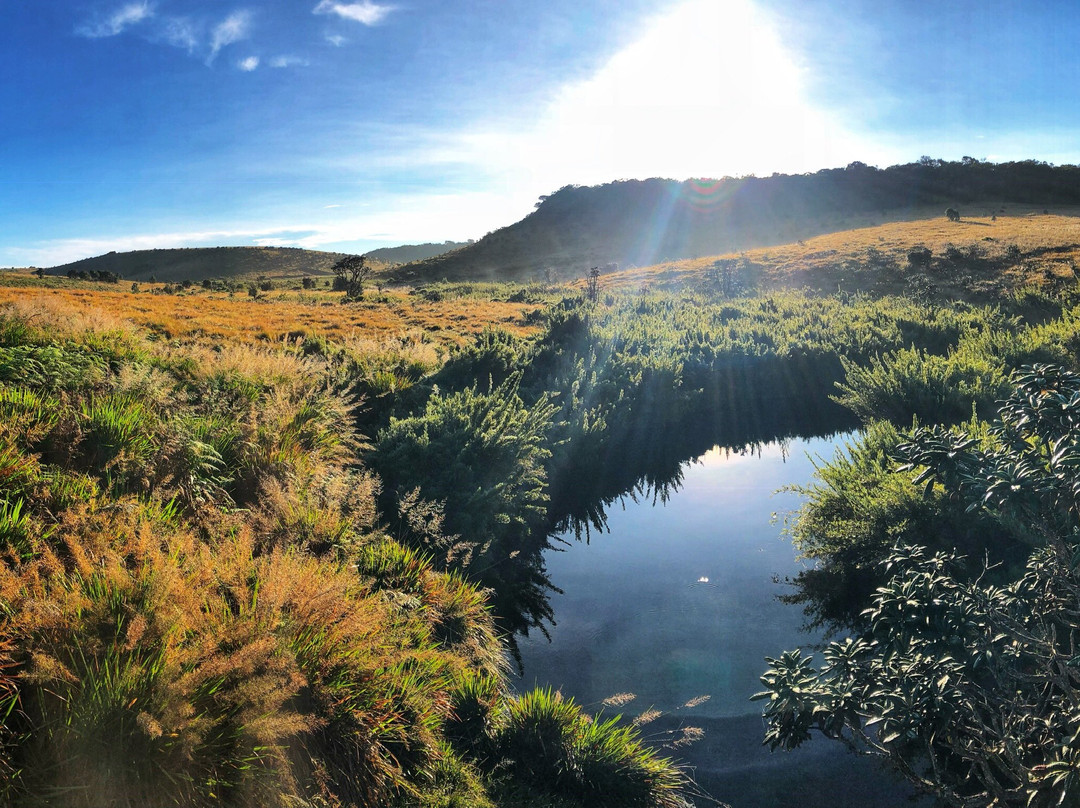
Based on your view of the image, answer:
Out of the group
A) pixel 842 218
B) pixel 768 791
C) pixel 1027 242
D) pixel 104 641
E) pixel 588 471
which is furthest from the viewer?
pixel 842 218

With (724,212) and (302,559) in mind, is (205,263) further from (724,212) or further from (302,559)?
(302,559)

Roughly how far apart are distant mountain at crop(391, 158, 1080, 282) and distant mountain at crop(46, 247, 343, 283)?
32.9m

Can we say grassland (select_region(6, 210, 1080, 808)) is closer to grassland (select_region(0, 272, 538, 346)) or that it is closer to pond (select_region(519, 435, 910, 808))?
pond (select_region(519, 435, 910, 808))

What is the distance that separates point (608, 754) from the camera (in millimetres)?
4449

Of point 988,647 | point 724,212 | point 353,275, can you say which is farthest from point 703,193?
point 988,647

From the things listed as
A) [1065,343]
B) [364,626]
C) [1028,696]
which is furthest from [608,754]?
[1065,343]

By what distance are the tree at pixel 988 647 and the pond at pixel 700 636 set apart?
1.53 metres

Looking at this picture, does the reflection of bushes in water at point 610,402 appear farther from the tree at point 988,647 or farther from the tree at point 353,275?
the tree at point 353,275

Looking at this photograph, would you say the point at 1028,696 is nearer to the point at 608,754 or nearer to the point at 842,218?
the point at 608,754

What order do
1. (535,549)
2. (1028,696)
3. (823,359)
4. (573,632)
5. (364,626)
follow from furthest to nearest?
(823,359) < (535,549) < (573,632) < (364,626) < (1028,696)

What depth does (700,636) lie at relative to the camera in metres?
7.06

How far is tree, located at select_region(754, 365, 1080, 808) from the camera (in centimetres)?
295

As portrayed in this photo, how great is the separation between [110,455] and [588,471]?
9.31m

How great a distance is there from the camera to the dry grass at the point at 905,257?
36.8 m
